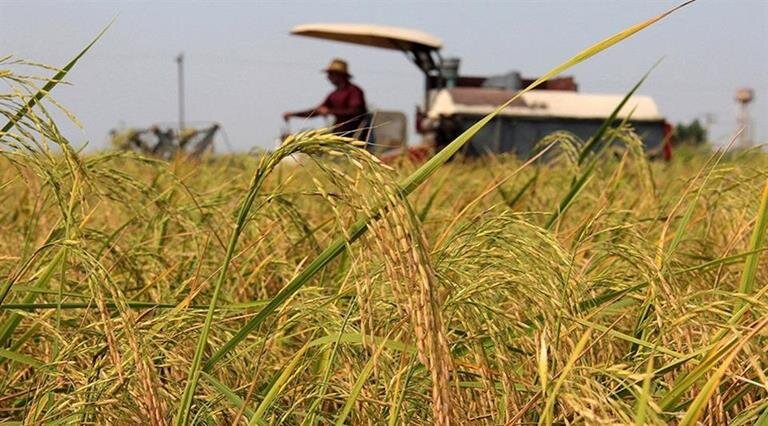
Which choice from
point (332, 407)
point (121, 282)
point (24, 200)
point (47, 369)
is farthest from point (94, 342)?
point (24, 200)

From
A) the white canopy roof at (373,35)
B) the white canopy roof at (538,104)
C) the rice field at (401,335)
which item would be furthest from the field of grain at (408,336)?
the white canopy roof at (373,35)

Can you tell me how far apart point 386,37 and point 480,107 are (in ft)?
4.33

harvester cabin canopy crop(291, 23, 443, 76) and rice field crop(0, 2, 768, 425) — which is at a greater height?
rice field crop(0, 2, 768, 425)

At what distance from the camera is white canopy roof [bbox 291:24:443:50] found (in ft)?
34.6

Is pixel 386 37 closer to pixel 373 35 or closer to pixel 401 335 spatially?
pixel 373 35

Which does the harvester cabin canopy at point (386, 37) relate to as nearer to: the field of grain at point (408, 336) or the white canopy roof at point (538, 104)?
the white canopy roof at point (538, 104)

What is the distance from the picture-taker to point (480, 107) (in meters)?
10.2

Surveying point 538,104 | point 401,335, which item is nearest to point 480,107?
point 538,104

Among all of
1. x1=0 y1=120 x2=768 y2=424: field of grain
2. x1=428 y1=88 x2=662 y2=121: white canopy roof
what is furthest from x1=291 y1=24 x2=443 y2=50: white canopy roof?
x1=0 y1=120 x2=768 y2=424: field of grain

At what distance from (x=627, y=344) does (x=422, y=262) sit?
92cm

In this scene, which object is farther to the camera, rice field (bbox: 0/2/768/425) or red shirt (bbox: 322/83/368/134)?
red shirt (bbox: 322/83/368/134)

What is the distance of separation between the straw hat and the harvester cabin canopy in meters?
0.90

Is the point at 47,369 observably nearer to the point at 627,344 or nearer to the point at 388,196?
the point at 388,196

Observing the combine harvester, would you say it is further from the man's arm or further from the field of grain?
the field of grain
